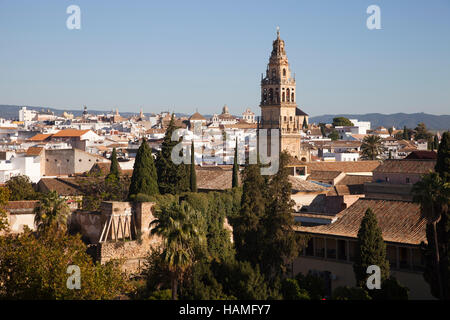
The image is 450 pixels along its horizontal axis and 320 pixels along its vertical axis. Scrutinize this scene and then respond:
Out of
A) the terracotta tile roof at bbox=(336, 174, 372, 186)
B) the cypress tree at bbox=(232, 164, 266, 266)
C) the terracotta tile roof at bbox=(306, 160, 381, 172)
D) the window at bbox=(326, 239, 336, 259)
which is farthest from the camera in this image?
the terracotta tile roof at bbox=(306, 160, 381, 172)

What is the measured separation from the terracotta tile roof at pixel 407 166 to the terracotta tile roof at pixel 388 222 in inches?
406

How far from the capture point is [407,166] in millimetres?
42344

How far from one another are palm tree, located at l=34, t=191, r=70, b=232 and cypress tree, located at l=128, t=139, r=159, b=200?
195 inches

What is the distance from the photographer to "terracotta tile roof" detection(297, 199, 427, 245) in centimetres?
2767

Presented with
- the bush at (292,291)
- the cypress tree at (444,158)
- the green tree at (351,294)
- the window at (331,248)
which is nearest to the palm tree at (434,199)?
the cypress tree at (444,158)

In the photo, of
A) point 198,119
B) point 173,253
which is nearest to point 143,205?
point 173,253

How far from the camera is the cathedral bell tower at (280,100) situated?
63844 mm

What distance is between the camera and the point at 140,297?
26234mm

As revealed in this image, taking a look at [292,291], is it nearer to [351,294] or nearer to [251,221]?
[351,294]

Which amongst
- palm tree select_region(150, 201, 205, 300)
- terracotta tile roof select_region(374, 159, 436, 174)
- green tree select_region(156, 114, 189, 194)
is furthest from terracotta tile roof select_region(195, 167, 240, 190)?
palm tree select_region(150, 201, 205, 300)

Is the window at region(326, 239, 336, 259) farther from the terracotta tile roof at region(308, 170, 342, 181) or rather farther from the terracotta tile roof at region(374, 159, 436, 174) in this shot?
the terracotta tile roof at region(308, 170, 342, 181)

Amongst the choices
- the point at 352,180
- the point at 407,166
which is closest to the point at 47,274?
the point at 407,166
